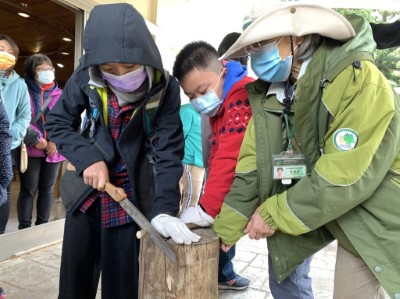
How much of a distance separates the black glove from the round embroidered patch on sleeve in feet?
9.95

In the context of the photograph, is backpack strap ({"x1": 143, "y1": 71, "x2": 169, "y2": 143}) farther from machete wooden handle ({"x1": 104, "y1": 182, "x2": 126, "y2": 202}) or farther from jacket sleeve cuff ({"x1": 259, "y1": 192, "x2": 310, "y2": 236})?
jacket sleeve cuff ({"x1": 259, "y1": 192, "x2": 310, "y2": 236})

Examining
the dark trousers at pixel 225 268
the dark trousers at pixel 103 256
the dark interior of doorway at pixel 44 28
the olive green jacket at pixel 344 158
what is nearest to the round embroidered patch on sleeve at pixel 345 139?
the olive green jacket at pixel 344 158

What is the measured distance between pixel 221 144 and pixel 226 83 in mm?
466

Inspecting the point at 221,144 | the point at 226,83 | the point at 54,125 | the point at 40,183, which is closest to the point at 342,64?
the point at 221,144

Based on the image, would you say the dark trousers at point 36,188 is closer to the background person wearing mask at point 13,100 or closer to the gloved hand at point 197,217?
the background person wearing mask at point 13,100

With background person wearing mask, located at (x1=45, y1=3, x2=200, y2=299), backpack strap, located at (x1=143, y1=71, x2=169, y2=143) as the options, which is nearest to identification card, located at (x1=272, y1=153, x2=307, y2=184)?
background person wearing mask, located at (x1=45, y1=3, x2=200, y2=299)

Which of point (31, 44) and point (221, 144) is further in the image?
point (31, 44)

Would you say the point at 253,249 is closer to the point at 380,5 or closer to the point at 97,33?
the point at 97,33

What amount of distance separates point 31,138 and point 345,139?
10.1 feet

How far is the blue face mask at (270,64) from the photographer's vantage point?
150 centimetres

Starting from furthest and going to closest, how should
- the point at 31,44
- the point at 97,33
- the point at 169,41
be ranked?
the point at 31,44 → the point at 169,41 → the point at 97,33

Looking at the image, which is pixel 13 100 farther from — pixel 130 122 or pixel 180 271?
pixel 180 271

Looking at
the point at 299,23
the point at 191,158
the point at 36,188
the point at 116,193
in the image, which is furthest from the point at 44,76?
the point at 299,23

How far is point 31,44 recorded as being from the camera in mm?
6715
